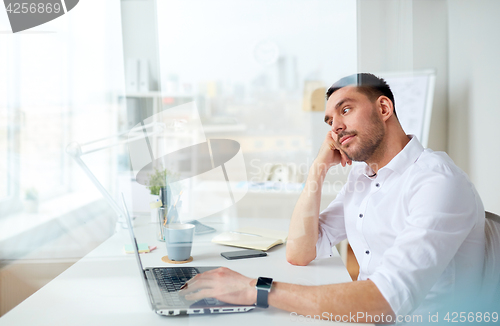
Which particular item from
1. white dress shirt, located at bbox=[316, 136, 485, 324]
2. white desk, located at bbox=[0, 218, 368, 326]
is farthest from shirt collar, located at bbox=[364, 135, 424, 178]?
white desk, located at bbox=[0, 218, 368, 326]

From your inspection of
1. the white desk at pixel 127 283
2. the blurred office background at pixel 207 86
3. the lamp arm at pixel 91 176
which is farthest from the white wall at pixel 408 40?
the lamp arm at pixel 91 176

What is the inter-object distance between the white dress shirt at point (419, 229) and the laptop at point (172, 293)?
0.96ft

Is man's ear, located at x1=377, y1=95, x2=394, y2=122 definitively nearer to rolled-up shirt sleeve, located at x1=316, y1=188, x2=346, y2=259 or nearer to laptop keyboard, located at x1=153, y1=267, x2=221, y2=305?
rolled-up shirt sleeve, located at x1=316, y1=188, x2=346, y2=259

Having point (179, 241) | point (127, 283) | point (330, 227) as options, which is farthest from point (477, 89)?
point (127, 283)

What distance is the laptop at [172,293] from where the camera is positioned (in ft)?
2.22

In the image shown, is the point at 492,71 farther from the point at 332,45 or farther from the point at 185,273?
the point at 185,273

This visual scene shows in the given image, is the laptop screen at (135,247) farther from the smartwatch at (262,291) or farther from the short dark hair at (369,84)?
the short dark hair at (369,84)

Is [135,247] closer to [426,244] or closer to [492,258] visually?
[426,244]

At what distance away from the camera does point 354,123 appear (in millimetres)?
822

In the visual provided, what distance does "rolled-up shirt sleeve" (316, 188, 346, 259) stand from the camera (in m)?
1.00

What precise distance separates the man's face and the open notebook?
0.28 metres

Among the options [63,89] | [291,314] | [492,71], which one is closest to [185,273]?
[291,314]

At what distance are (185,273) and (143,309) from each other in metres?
0.13

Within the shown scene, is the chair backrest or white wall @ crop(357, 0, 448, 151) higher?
white wall @ crop(357, 0, 448, 151)
